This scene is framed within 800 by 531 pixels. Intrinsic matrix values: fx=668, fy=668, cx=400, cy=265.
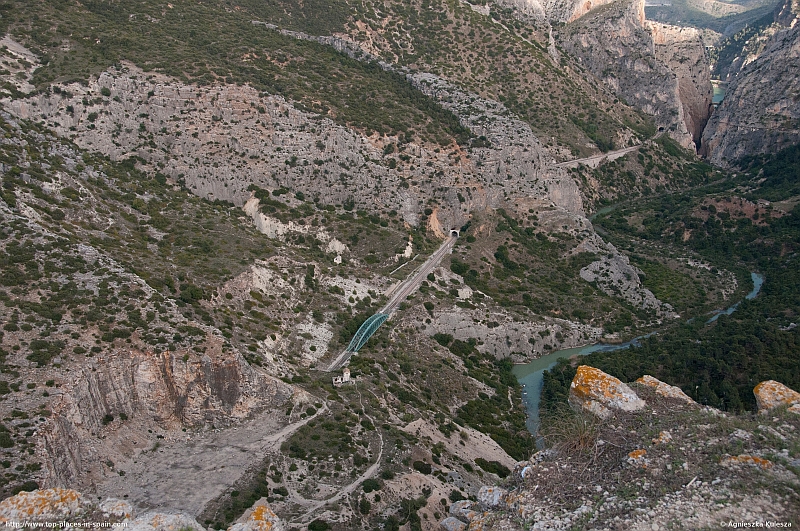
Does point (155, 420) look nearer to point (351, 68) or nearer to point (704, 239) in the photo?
point (351, 68)

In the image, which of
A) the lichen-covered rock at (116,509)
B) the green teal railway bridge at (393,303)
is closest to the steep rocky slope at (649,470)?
the lichen-covered rock at (116,509)

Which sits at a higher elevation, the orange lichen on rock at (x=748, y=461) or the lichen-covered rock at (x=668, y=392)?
the lichen-covered rock at (x=668, y=392)

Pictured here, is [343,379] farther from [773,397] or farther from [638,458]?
[773,397]

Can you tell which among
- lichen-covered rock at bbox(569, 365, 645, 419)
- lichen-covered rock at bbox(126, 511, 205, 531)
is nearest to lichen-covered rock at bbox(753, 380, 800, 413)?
lichen-covered rock at bbox(569, 365, 645, 419)

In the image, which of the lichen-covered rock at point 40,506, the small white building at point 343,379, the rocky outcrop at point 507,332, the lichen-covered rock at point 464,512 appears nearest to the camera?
the lichen-covered rock at point 40,506

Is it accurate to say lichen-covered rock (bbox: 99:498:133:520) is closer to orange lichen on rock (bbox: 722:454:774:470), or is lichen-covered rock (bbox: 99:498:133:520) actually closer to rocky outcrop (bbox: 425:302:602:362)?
orange lichen on rock (bbox: 722:454:774:470)

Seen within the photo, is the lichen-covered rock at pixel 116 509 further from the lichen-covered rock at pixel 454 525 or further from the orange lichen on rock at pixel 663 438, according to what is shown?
the orange lichen on rock at pixel 663 438
